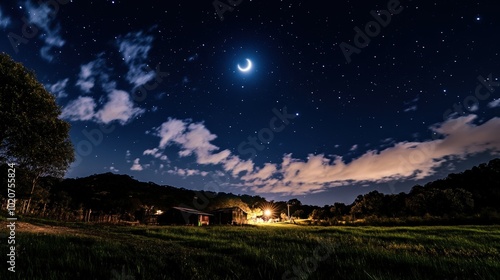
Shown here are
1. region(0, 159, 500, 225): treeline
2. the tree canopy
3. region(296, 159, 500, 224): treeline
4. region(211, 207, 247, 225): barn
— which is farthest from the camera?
region(211, 207, 247, 225): barn

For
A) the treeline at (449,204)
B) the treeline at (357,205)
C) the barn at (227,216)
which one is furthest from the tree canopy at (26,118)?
the barn at (227,216)

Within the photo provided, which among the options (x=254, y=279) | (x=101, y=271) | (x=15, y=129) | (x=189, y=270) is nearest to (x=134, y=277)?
(x=101, y=271)

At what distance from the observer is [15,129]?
23.3 meters

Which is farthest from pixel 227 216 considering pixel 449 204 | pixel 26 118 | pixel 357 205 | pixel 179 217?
pixel 26 118

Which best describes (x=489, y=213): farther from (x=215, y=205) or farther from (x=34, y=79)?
(x=215, y=205)

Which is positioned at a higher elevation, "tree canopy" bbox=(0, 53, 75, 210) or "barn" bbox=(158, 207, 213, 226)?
"tree canopy" bbox=(0, 53, 75, 210)

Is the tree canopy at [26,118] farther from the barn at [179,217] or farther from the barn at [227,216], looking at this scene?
the barn at [227,216]

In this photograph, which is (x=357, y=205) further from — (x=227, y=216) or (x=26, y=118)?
(x=26, y=118)

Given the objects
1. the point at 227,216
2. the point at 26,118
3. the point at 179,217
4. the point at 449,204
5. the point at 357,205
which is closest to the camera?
the point at 26,118

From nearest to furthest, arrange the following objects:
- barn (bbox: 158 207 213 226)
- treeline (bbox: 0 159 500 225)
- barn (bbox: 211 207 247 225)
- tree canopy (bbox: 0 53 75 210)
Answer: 1. tree canopy (bbox: 0 53 75 210)
2. treeline (bbox: 0 159 500 225)
3. barn (bbox: 158 207 213 226)
4. barn (bbox: 211 207 247 225)

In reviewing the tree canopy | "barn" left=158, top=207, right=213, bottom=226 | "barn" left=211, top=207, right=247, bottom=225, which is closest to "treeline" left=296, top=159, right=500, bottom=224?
"barn" left=211, top=207, right=247, bottom=225

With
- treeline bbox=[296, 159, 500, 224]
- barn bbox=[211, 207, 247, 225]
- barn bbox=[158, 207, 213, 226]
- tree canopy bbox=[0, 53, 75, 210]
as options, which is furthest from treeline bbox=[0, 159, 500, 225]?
barn bbox=[211, 207, 247, 225]

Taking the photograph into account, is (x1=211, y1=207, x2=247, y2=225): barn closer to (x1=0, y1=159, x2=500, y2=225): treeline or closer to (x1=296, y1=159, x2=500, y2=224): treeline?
(x1=0, y1=159, x2=500, y2=225): treeline

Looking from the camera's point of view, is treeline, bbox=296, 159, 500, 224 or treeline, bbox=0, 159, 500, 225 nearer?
treeline, bbox=296, 159, 500, 224
